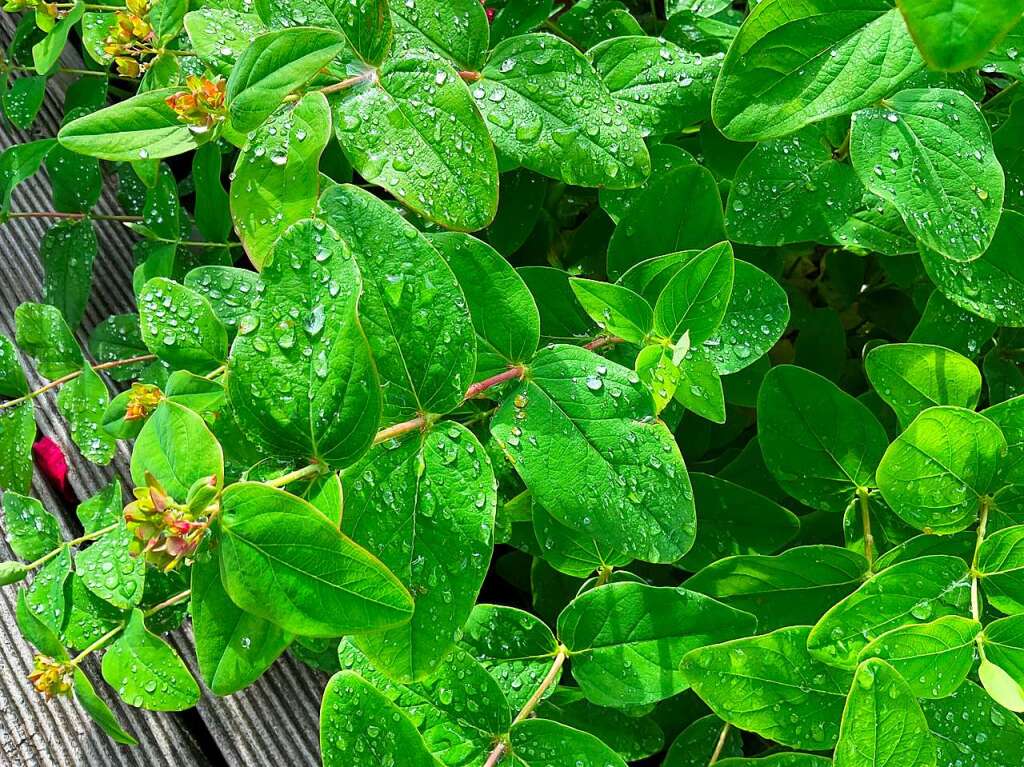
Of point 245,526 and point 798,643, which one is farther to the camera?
point 798,643

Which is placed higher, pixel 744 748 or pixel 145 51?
pixel 145 51

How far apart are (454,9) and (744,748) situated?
0.73 metres

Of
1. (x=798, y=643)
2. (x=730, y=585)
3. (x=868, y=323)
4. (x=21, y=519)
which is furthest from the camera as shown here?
(x=868, y=323)

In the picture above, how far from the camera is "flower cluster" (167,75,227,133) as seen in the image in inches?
23.5

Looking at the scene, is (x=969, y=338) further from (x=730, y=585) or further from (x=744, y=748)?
(x=744, y=748)

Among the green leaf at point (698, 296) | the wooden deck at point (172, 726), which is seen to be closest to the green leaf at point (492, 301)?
the green leaf at point (698, 296)

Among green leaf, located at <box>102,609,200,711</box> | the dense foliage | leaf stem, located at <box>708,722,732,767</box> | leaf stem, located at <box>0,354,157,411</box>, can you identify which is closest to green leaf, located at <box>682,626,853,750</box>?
the dense foliage

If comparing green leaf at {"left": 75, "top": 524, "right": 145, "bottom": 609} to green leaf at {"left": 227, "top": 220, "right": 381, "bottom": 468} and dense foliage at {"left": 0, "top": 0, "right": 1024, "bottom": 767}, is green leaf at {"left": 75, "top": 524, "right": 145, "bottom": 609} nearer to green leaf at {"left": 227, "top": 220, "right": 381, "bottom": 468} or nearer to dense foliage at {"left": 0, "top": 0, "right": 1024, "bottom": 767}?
dense foliage at {"left": 0, "top": 0, "right": 1024, "bottom": 767}

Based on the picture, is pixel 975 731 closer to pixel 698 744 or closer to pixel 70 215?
pixel 698 744

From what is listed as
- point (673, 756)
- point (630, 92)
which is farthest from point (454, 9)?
point (673, 756)

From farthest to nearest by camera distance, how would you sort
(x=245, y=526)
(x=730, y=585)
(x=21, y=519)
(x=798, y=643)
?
(x=21, y=519) → (x=730, y=585) → (x=798, y=643) → (x=245, y=526)

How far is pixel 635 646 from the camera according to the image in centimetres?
65

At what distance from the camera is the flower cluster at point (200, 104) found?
0.60 meters

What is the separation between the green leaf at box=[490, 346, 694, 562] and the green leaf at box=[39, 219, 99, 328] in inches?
24.6
